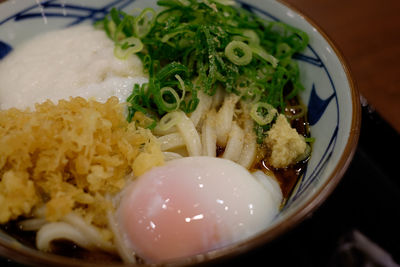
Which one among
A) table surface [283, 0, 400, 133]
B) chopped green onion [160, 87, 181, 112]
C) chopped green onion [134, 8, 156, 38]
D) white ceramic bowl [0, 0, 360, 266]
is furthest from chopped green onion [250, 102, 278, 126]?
chopped green onion [134, 8, 156, 38]

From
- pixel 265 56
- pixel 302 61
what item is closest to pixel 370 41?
pixel 302 61

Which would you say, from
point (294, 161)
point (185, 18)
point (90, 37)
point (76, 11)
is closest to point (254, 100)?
point (294, 161)

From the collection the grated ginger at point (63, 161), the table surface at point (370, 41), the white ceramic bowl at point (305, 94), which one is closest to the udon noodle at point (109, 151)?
Answer: the grated ginger at point (63, 161)

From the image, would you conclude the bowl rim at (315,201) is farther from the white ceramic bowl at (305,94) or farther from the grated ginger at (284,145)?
the grated ginger at (284,145)

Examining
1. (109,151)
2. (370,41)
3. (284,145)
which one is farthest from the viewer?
(370,41)

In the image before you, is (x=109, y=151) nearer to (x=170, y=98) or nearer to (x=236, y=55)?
(x=170, y=98)

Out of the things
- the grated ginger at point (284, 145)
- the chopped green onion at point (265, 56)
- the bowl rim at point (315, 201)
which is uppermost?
→ the chopped green onion at point (265, 56)
